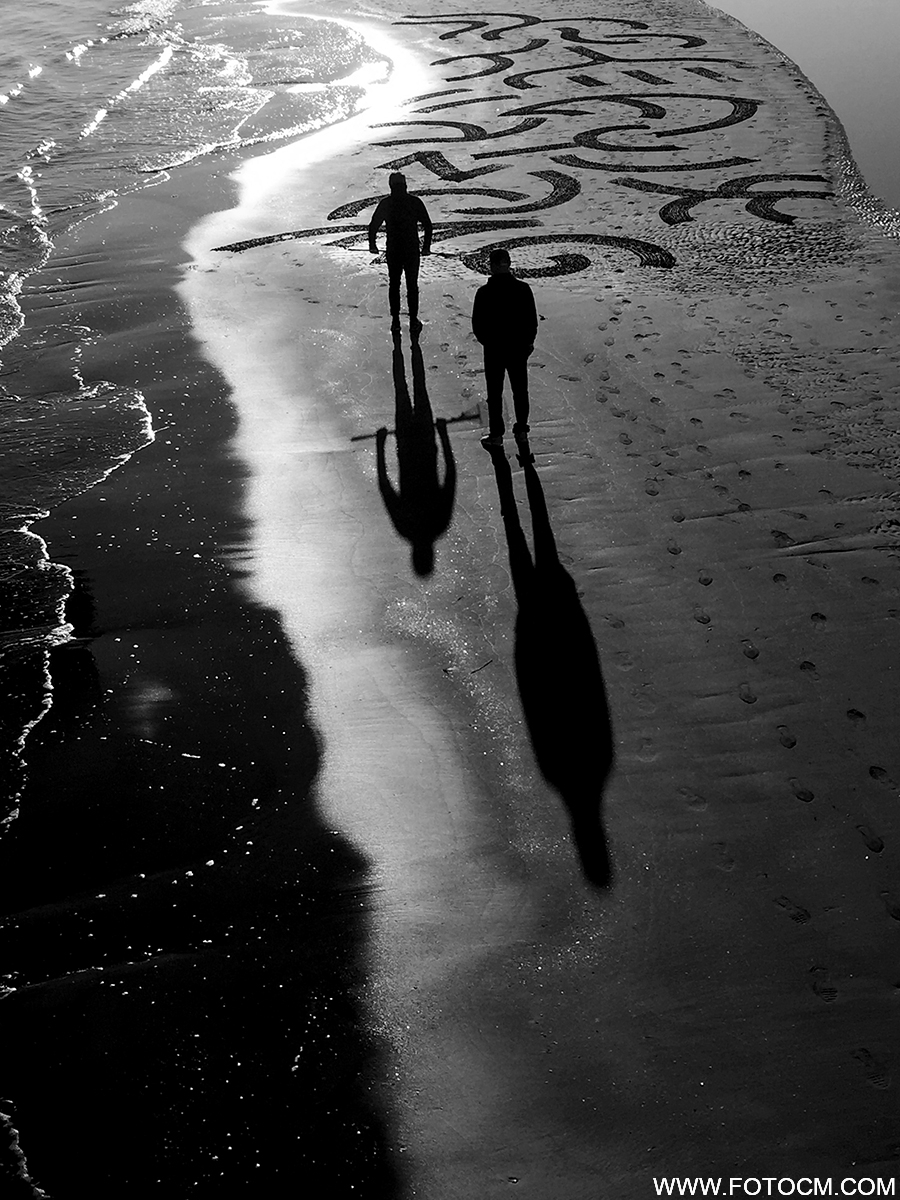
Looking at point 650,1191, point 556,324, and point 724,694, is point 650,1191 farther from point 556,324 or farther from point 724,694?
point 556,324

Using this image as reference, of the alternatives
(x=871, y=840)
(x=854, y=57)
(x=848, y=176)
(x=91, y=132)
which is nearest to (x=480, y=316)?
(x=871, y=840)

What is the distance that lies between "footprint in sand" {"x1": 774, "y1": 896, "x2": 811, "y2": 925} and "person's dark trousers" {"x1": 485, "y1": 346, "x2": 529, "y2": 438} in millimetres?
5608

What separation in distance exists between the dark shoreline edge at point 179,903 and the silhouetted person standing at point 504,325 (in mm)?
2553

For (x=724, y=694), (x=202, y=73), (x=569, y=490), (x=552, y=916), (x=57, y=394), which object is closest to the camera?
(x=552, y=916)

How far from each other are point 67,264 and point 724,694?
12.6 meters

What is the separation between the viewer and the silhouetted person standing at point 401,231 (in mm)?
12531

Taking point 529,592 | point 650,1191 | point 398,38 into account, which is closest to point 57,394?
point 529,592

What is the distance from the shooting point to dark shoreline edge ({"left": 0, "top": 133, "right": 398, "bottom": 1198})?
502cm

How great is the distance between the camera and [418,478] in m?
10.3

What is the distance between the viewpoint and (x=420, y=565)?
9.02 metres

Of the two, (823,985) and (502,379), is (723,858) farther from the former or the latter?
(502,379)

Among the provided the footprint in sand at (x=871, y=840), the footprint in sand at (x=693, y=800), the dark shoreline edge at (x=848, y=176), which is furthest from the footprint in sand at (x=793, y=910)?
the dark shoreline edge at (x=848, y=176)

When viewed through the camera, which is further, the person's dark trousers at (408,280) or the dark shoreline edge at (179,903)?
the person's dark trousers at (408,280)

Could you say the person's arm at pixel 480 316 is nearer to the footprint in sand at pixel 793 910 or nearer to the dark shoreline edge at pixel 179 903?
the dark shoreline edge at pixel 179 903
